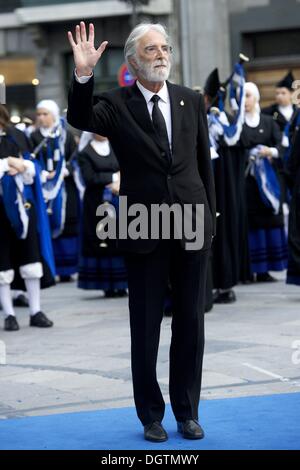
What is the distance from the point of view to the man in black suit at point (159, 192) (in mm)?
5812

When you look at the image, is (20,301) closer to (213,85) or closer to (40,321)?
(40,321)

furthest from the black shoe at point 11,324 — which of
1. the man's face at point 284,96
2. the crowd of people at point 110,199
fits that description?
the man's face at point 284,96

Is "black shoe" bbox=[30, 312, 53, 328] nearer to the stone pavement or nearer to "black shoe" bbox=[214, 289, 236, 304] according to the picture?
the stone pavement

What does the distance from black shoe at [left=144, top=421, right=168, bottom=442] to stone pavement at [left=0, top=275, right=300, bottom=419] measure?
3.05 ft

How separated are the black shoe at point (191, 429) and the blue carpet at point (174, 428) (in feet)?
0.12

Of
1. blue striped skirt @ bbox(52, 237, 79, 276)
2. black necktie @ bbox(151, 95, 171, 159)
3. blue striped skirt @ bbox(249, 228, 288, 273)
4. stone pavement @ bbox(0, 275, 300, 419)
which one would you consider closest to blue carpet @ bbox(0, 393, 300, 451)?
stone pavement @ bbox(0, 275, 300, 419)

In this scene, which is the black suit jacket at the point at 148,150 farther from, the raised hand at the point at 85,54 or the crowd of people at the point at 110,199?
the crowd of people at the point at 110,199

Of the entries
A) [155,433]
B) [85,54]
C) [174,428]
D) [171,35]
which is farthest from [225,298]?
[171,35]

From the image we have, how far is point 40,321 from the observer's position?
33.7ft

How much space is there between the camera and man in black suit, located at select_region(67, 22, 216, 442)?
5812 millimetres

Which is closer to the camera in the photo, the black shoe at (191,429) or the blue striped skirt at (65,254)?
the black shoe at (191,429)

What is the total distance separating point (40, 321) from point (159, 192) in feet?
15.2

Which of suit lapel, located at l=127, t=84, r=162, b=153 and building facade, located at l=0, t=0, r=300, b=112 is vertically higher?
building facade, located at l=0, t=0, r=300, b=112

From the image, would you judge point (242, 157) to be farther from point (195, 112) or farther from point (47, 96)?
point (47, 96)
